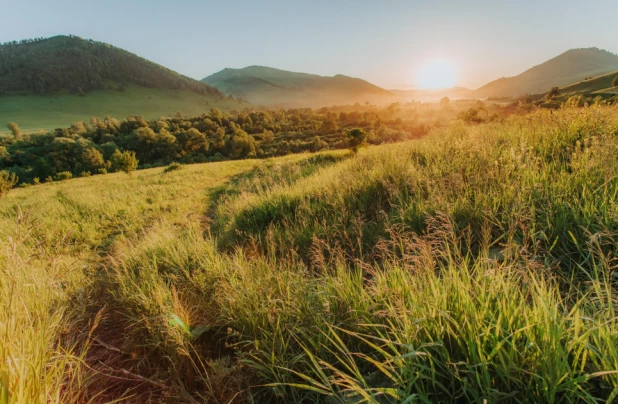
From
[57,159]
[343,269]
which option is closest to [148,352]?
[343,269]

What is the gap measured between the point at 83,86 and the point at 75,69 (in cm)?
1715

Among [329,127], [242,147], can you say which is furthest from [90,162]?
[329,127]

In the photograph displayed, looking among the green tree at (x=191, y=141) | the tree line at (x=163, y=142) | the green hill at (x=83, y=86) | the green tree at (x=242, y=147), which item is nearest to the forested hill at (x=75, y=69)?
the green hill at (x=83, y=86)

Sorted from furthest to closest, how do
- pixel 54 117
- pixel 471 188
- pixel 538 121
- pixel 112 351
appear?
pixel 54 117 < pixel 538 121 < pixel 471 188 < pixel 112 351

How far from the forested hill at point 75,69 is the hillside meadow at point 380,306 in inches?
7543

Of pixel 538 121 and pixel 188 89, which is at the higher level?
pixel 188 89

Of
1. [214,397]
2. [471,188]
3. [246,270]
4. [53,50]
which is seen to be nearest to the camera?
[214,397]

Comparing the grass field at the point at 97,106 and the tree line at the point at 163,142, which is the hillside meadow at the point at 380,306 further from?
the grass field at the point at 97,106

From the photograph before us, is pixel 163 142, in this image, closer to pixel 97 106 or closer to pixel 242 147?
pixel 242 147

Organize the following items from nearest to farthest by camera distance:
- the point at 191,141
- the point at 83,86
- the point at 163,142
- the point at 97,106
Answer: the point at 163,142, the point at 191,141, the point at 97,106, the point at 83,86

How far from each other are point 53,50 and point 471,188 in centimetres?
25132

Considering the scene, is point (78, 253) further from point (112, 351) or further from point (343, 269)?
point (343, 269)

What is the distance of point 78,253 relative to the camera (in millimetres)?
7215

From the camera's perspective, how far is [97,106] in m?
131
